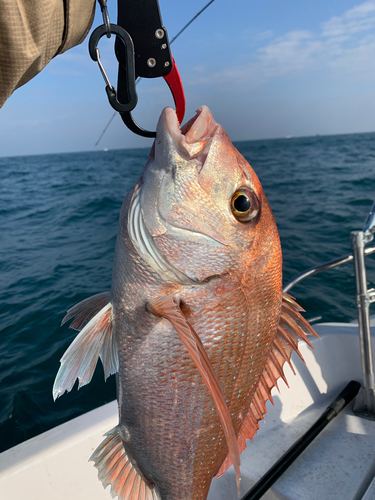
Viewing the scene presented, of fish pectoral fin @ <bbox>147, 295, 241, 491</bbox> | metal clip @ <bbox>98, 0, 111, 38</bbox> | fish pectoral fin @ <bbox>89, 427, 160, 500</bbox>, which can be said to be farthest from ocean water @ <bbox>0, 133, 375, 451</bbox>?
metal clip @ <bbox>98, 0, 111, 38</bbox>

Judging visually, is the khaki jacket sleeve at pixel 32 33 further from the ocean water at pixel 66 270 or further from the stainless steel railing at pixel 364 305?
the ocean water at pixel 66 270

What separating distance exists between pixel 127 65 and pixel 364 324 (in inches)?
87.5

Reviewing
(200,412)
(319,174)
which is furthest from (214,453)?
(319,174)

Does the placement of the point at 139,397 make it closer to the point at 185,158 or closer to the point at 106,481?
Answer: the point at 106,481

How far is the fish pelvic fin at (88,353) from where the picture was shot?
3.69ft

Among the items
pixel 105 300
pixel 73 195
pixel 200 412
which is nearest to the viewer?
pixel 200 412

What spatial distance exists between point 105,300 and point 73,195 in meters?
15.9

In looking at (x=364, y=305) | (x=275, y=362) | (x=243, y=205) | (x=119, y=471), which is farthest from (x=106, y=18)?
(x=364, y=305)

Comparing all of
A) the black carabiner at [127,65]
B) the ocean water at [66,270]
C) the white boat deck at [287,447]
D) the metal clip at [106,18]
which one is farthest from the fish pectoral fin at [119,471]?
the ocean water at [66,270]

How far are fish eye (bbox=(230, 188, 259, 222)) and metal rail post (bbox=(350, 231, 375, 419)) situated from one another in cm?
147

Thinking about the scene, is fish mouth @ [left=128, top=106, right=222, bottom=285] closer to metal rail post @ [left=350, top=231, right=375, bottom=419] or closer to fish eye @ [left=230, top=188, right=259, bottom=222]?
fish eye @ [left=230, top=188, right=259, bottom=222]

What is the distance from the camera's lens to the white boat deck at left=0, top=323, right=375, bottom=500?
1.75 meters

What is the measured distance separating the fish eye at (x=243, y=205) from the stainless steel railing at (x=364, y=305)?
1290 mm

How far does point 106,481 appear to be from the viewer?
1.25m
